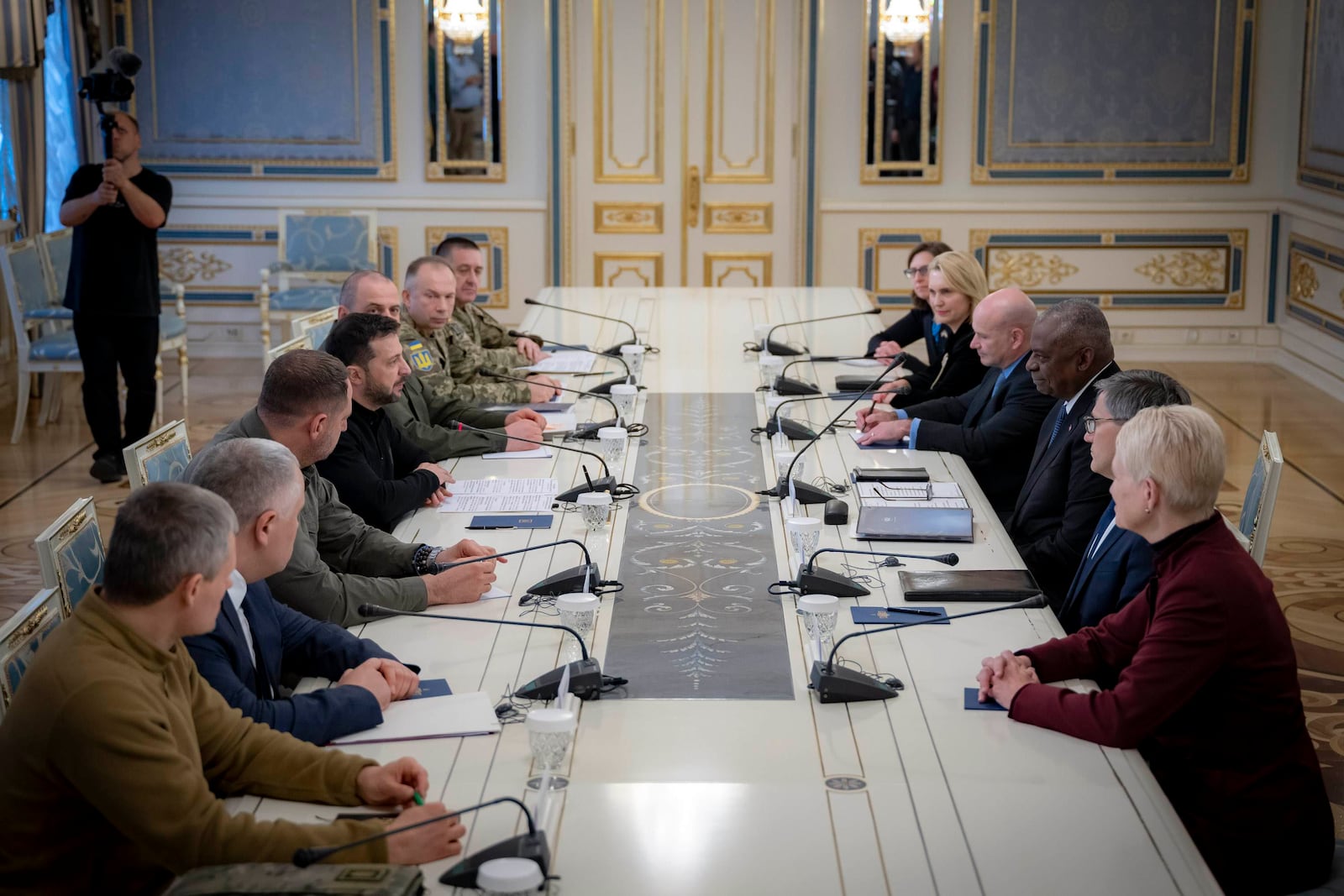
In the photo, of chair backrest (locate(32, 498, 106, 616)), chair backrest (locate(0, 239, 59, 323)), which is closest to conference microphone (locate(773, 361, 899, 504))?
chair backrest (locate(32, 498, 106, 616))

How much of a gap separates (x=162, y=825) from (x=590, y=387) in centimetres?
343

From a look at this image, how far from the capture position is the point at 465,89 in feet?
28.7

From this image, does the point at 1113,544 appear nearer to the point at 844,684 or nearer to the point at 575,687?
the point at 844,684

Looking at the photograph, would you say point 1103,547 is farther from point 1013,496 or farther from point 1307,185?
point 1307,185

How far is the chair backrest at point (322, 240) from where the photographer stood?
27.5ft

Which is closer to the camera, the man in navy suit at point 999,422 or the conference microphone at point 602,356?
the man in navy suit at point 999,422

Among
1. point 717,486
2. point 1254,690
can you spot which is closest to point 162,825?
point 1254,690

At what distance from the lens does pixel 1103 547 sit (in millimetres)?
2924

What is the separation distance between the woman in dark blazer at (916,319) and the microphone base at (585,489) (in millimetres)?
2132

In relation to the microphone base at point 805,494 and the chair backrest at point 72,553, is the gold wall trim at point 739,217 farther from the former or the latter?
the chair backrest at point 72,553

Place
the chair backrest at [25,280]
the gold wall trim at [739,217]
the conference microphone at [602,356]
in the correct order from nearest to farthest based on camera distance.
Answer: the conference microphone at [602,356] < the chair backrest at [25,280] < the gold wall trim at [739,217]

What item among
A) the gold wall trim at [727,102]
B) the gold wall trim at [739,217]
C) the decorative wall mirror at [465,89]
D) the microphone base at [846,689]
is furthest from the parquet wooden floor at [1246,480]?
the gold wall trim at [727,102]

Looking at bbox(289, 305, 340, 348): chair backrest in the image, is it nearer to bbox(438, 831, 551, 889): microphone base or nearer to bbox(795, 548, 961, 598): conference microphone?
bbox(795, 548, 961, 598): conference microphone

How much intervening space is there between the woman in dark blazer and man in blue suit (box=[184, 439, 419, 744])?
11.4ft
